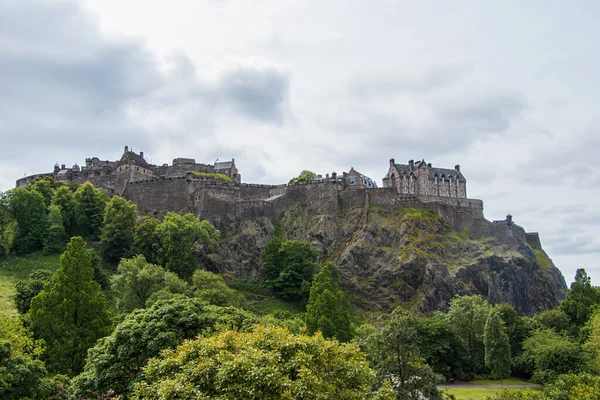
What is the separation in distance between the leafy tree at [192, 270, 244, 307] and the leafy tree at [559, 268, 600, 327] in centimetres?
4027

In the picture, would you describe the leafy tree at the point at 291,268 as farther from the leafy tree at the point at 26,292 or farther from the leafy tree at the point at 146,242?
the leafy tree at the point at 26,292

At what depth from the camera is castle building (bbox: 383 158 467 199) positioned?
10500 centimetres

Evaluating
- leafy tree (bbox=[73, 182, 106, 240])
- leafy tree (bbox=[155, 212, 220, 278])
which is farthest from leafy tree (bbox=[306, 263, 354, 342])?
leafy tree (bbox=[73, 182, 106, 240])

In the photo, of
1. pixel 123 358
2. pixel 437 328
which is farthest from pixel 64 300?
pixel 437 328

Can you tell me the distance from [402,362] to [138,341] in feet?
47.8

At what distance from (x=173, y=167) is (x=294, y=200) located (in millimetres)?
25943

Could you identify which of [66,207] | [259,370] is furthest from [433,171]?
[259,370]

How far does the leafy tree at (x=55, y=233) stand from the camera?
227ft

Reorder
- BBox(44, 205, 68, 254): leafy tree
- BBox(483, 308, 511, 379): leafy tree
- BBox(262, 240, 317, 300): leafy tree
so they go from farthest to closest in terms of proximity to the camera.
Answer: BBox(262, 240, 317, 300): leafy tree, BBox(44, 205, 68, 254): leafy tree, BBox(483, 308, 511, 379): leafy tree

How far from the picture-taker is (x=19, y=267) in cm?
6431

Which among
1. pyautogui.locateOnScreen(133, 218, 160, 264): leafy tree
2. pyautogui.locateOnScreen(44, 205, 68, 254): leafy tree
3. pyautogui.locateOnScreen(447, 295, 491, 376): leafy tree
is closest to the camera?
pyautogui.locateOnScreen(447, 295, 491, 376): leafy tree

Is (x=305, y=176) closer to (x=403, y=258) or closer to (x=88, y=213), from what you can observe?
(x=403, y=258)

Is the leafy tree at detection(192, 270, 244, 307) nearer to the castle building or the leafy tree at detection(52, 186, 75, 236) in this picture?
the leafy tree at detection(52, 186, 75, 236)

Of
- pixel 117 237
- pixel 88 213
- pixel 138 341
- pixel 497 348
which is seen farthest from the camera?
pixel 88 213
